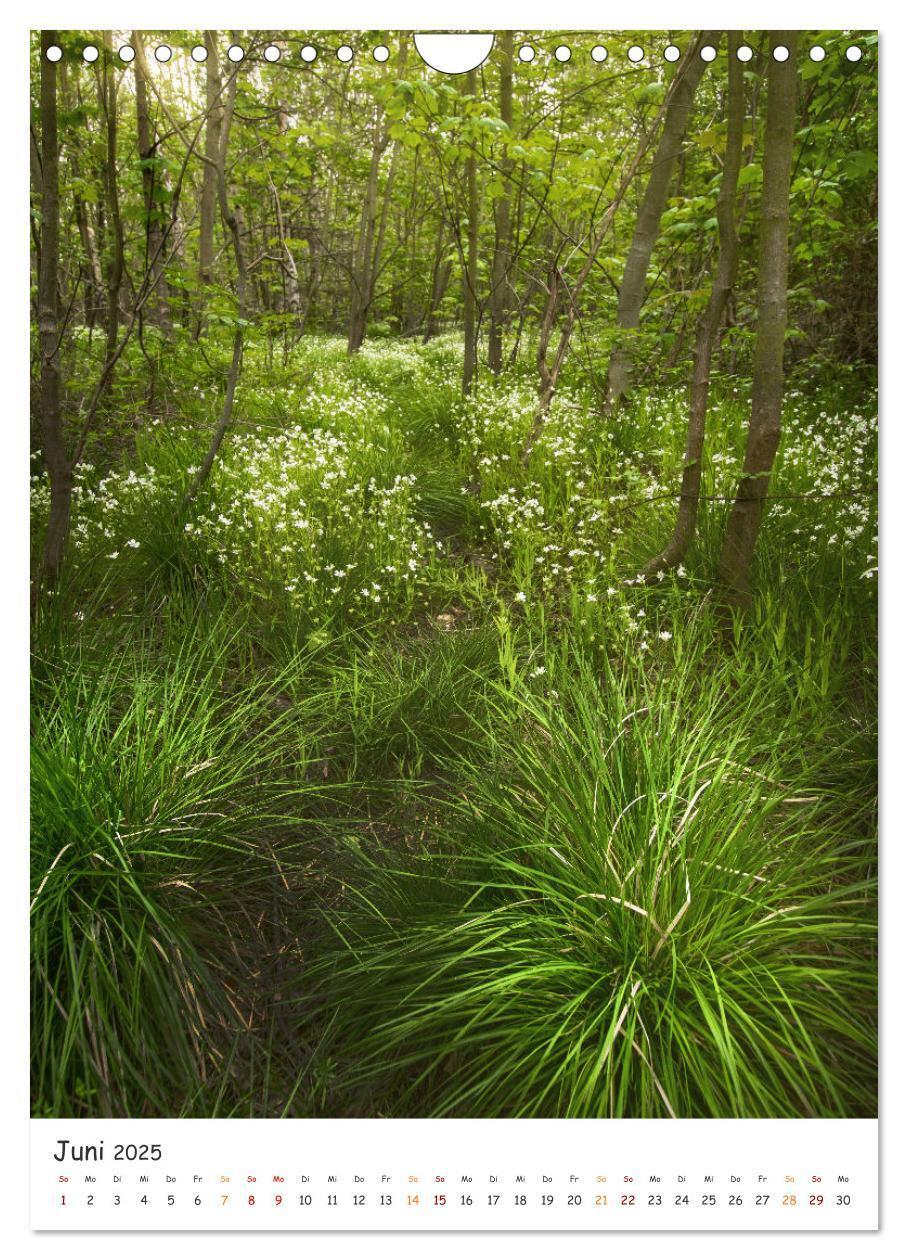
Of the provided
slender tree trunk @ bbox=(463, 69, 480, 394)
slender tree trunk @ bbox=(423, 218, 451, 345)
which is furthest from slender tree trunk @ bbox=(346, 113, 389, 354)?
slender tree trunk @ bbox=(463, 69, 480, 394)

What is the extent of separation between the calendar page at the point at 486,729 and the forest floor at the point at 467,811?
11mm

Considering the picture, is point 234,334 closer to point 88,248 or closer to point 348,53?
point 88,248

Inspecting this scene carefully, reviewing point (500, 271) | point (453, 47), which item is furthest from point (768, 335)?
point (500, 271)

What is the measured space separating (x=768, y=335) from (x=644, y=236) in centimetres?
171

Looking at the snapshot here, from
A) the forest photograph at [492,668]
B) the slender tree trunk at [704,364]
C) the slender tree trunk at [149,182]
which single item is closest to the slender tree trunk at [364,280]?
the slender tree trunk at [149,182]

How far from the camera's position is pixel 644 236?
134 inches

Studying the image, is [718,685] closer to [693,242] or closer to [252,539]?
[252,539]

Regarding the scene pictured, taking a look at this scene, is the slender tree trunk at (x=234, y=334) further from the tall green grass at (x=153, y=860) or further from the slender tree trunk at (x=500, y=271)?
the slender tree trunk at (x=500, y=271)

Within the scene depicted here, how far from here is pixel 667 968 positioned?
139 centimetres

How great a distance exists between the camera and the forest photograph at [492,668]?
1359mm

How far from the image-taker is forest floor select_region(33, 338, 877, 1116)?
4.34 feet

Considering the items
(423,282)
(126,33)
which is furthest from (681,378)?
(423,282)
